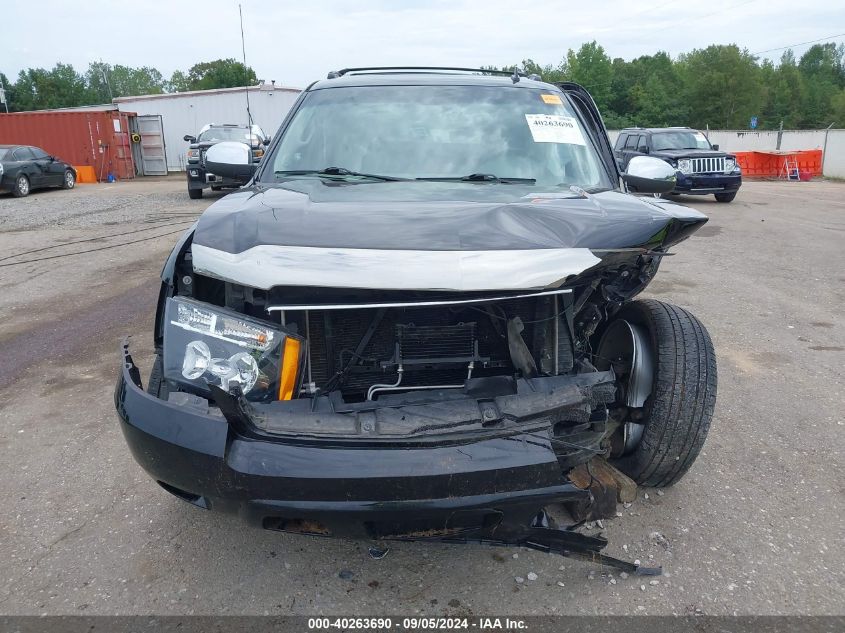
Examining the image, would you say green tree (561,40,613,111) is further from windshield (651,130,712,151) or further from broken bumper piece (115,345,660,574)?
broken bumper piece (115,345,660,574)

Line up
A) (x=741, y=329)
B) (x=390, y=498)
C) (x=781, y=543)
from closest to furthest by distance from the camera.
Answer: (x=390, y=498), (x=781, y=543), (x=741, y=329)

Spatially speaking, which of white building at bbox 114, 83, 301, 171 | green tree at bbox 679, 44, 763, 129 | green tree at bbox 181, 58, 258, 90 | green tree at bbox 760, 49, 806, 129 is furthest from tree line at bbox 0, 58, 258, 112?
green tree at bbox 760, 49, 806, 129

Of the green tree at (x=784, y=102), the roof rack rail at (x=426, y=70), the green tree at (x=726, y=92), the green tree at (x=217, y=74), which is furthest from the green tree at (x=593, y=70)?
the roof rack rail at (x=426, y=70)

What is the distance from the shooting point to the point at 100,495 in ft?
9.64

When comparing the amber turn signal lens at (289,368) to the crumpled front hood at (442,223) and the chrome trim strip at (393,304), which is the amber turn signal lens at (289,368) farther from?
the crumpled front hood at (442,223)

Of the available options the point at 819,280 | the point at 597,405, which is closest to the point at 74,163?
the point at 819,280

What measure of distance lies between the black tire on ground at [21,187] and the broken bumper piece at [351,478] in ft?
60.3

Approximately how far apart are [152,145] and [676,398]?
27285 mm

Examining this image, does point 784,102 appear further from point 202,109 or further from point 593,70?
point 202,109

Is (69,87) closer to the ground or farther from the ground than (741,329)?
farther from the ground

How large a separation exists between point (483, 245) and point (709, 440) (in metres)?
2.11

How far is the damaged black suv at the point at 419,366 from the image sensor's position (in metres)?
1.90

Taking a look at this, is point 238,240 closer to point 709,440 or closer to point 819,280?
point 709,440

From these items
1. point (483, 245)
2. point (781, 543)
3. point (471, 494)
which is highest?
point (483, 245)
